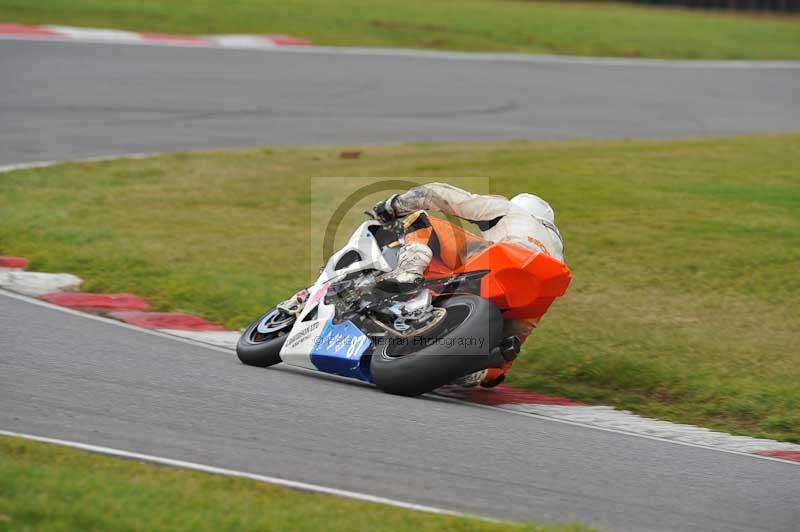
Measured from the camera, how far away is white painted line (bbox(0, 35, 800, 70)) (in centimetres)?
2217

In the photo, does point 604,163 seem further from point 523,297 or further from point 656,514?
point 656,514

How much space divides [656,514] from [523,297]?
187cm

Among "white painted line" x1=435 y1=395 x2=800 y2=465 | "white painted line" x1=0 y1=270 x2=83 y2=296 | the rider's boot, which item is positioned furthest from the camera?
"white painted line" x1=0 y1=270 x2=83 y2=296

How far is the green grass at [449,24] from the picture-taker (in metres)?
24.1

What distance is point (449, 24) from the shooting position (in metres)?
26.8

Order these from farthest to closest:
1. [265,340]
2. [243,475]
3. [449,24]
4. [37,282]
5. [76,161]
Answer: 1. [449,24]
2. [76,161]
3. [37,282]
4. [265,340]
5. [243,475]

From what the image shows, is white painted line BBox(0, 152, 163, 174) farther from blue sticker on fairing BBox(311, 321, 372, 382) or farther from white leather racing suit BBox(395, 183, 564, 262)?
white leather racing suit BBox(395, 183, 564, 262)

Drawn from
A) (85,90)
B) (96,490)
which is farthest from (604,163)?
(96,490)

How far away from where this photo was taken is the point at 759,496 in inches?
233

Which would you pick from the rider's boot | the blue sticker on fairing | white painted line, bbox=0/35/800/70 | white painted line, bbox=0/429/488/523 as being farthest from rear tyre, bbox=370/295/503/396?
white painted line, bbox=0/35/800/70

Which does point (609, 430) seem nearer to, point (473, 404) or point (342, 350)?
point (473, 404)

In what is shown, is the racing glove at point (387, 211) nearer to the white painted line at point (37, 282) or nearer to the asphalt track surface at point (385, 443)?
the asphalt track surface at point (385, 443)

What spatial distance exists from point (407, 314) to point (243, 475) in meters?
1.99

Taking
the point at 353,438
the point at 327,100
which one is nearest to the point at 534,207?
the point at 353,438
